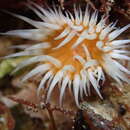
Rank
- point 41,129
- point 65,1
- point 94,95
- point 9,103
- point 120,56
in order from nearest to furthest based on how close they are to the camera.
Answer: point 120,56, point 94,95, point 65,1, point 41,129, point 9,103

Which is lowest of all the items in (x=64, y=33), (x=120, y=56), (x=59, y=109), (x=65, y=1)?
(x=59, y=109)

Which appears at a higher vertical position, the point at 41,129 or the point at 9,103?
the point at 9,103

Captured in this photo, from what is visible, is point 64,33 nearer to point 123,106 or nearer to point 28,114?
point 123,106

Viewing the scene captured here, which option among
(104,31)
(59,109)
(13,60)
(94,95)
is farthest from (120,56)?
(13,60)

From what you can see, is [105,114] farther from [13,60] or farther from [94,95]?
[13,60]

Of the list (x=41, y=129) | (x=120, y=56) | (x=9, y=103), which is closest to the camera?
(x=120, y=56)

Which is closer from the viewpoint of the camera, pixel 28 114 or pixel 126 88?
pixel 126 88
